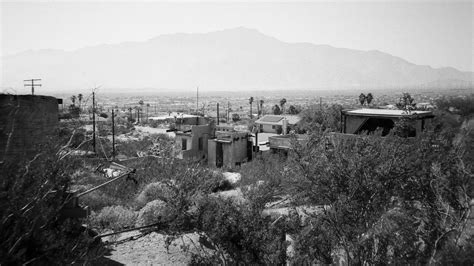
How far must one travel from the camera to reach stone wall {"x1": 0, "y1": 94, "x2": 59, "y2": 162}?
874 centimetres

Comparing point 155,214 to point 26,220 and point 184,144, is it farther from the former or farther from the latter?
point 184,144

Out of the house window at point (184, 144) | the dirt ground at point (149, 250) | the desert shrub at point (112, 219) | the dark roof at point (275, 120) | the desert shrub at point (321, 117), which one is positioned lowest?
the dirt ground at point (149, 250)

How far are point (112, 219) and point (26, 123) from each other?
571 centimetres

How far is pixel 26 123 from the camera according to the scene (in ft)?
31.2

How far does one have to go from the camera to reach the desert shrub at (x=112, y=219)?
44.9ft

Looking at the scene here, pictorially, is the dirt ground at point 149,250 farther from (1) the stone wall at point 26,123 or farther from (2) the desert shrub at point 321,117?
(2) the desert shrub at point 321,117

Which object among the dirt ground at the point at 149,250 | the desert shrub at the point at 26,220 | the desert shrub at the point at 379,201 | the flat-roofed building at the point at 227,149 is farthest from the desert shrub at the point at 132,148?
the desert shrub at the point at 26,220

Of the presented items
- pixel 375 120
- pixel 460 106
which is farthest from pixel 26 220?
pixel 460 106

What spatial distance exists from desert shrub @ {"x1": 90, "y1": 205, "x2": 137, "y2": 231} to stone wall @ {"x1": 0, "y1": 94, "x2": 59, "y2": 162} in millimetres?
4565

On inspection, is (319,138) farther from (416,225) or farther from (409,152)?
(416,225)

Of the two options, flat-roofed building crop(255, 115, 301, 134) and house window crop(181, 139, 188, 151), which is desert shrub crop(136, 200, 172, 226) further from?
flat-roofed building crop(255, 115, 301, 134)

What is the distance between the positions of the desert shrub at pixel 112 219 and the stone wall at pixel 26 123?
4.56m

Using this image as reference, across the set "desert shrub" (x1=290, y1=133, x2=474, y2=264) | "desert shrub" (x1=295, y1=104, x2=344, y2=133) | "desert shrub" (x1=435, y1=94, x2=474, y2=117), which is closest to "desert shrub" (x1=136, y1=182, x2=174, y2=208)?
"desert shrub" (x1=290, y1=133, x2=474, y2=264)

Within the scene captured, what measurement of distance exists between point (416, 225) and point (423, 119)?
16.5 meters
